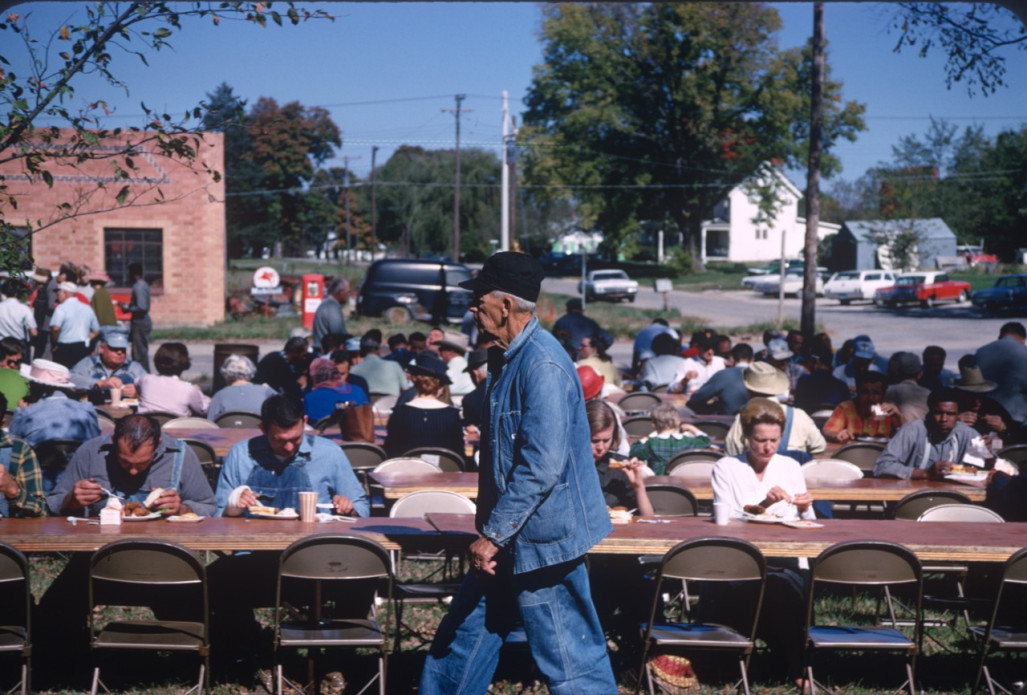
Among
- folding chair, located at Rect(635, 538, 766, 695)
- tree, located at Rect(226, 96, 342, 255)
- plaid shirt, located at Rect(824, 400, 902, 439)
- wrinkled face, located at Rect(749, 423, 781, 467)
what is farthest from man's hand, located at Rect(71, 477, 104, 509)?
tree, located at Rect(226, 96, 342, 255)

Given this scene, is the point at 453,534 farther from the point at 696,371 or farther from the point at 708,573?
the point at 696,371

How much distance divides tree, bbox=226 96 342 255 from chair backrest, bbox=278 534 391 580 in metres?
53.7

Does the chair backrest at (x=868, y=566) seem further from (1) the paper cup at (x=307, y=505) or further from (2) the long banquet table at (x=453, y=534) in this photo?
(1) the paper cup at (x=307, y=505)

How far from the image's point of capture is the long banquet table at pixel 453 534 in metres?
4.83

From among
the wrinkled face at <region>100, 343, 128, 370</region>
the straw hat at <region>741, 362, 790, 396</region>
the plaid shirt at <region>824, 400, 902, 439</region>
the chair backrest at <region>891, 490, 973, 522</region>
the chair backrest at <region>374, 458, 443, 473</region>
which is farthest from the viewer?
the wrinkled face at <region>100, 343, 128, 370</region>

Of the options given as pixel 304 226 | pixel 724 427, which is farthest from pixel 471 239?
pixel 724 427

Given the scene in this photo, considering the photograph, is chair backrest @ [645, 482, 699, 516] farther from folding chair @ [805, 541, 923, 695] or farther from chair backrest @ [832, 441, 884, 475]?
chair backrest @ [832, 441, 884, 475]

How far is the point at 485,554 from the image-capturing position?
374cm

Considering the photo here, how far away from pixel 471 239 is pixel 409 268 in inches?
1683

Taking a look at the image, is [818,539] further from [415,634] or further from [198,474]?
[198,474]

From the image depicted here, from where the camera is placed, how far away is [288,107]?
60.9m

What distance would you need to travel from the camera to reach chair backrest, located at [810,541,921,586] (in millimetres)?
4812

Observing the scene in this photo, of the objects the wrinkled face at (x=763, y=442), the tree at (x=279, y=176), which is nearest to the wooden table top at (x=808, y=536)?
the wrinkled face at (x=763, y=442)

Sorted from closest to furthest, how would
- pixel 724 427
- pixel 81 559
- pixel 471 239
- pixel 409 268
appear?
pixel 81 559
pixel 724 427
pixel 409 268
pixel 471 239
